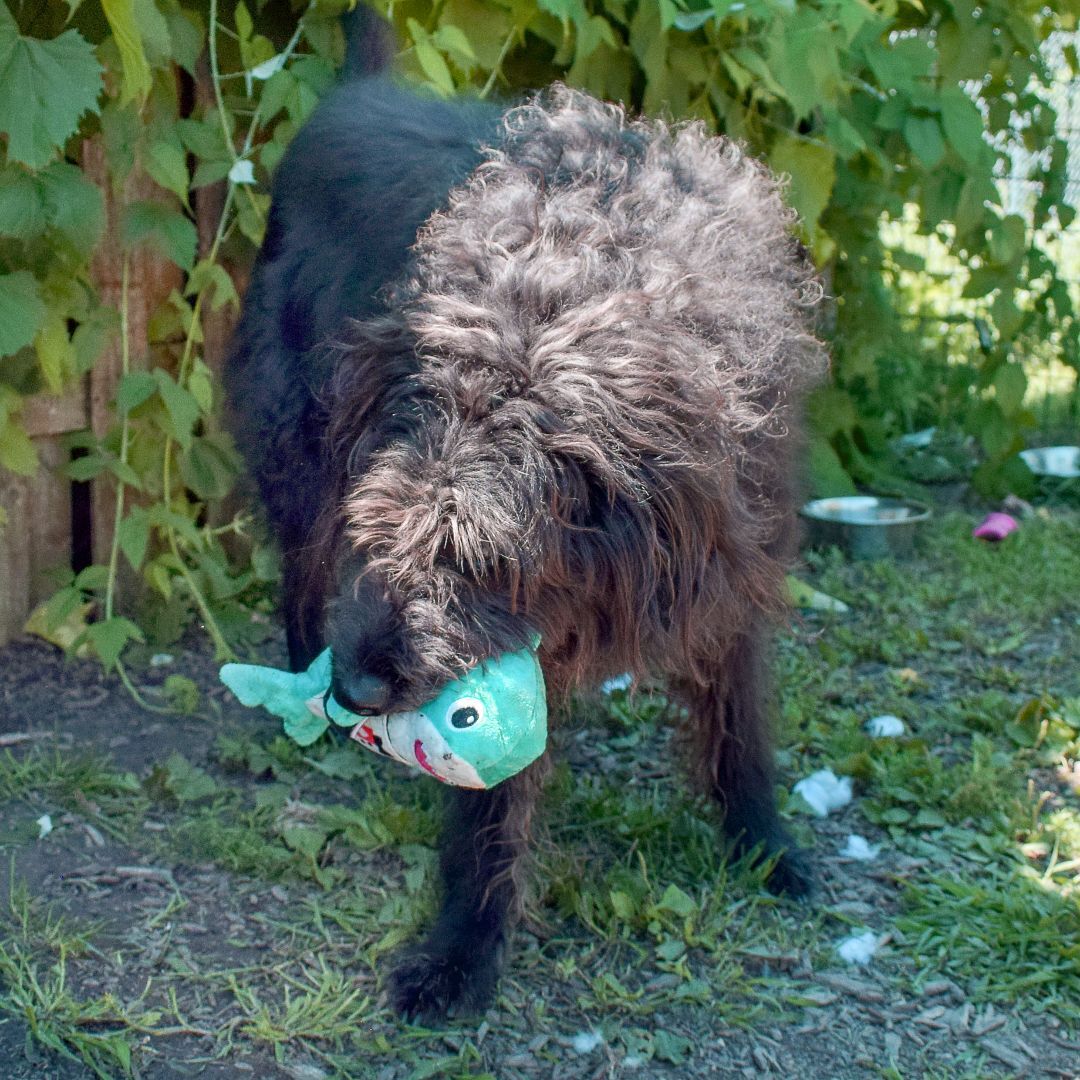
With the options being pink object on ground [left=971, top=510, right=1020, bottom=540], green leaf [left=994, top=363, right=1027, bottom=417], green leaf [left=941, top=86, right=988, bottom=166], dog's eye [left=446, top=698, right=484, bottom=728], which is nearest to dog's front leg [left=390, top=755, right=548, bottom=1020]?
dog's eye [left=446, top=698, right=484, bottom=728]

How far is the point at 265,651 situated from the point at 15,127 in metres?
1.77

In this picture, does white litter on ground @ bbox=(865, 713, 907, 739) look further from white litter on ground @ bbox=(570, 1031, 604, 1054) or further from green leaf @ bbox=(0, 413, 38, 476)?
green leaf @ bbox=(0, 413, 38, 476)

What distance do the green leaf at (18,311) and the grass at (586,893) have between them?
1.01m

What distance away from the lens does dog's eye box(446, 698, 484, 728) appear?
6.31ft

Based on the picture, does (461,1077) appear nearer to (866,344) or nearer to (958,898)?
(958,898)

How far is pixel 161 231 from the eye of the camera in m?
3.36

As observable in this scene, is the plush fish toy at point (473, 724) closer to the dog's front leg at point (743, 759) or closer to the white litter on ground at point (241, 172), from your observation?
the dog's front leg at point (743, 759)

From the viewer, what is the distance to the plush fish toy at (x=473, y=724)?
1931mm

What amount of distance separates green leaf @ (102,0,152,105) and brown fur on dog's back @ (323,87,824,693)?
2.47 feet

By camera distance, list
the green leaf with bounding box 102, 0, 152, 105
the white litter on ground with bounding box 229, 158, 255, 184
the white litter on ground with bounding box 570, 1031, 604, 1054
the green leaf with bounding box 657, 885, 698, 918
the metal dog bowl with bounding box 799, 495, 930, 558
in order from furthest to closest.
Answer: the metal dog bowl with bounding box 799, 495, 930, 558
the white litter on ground with bounding box 229, 158, 255, 184
the green leaf with bounding box 657, 885, 698, 918
the green leaf with bounding box 102, 0, 152, 105
the white litter on ground with bounding box 570, 1031, 604, 1054

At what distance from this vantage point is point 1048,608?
14.1 feet

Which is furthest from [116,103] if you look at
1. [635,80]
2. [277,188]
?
[635,80]

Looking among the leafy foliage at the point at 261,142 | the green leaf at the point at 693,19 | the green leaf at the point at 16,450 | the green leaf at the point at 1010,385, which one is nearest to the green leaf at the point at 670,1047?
the leafy foliage at the point at 261,142

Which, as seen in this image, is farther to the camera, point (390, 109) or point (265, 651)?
point (265, 651)
